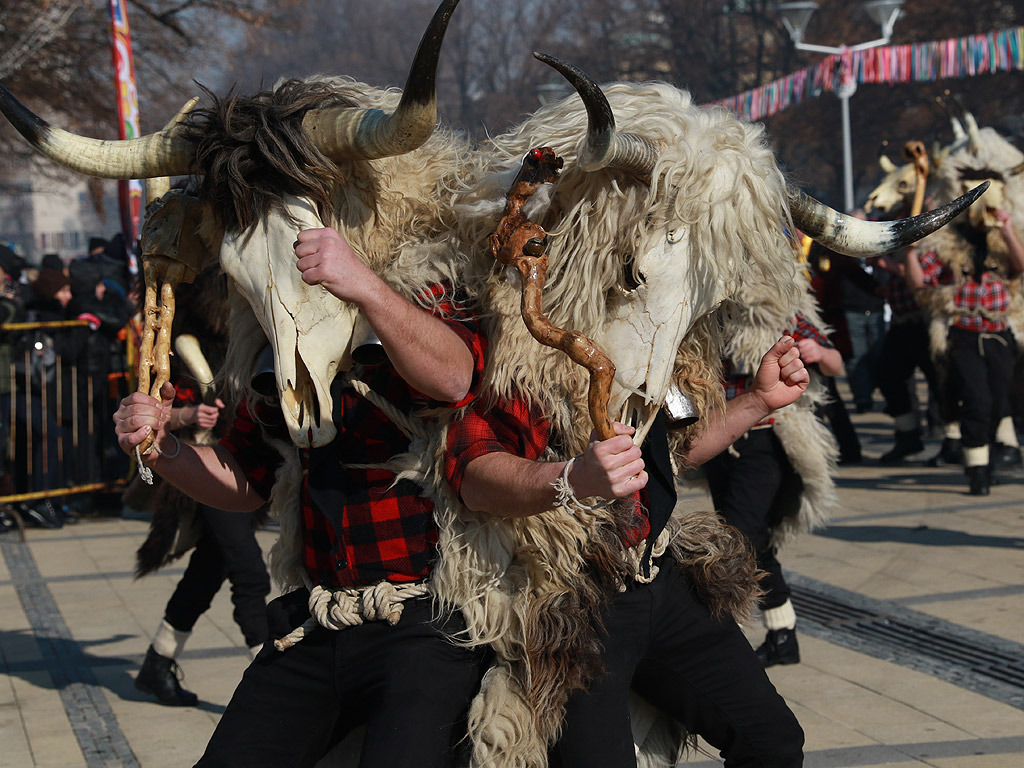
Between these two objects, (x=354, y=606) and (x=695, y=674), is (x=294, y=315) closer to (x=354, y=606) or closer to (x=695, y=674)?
(x=354, y=606)

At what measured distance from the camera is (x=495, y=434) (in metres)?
2.29

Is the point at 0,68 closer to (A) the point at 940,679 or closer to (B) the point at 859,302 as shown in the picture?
(B) the point at 859,302

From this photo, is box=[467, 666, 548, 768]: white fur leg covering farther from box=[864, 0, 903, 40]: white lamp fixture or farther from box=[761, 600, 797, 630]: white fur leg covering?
box=[864, 0, 903, 40]: white lamp fixture

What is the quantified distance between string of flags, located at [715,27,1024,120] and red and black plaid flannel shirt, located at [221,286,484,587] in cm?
1317

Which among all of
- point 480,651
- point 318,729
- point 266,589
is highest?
point 480,651

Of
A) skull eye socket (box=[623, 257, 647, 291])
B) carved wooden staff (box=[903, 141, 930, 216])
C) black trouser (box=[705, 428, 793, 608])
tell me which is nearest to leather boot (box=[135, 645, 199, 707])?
black trouser (box=[705, 428, 793, 608])

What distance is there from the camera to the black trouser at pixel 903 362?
9570 millimetres

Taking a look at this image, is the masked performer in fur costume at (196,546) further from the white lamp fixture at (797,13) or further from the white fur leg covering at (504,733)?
the white lamp fixture at (797,13)

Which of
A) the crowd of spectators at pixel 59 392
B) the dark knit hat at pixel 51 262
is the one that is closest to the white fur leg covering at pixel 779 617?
the crowd of spectators at pixel 59 392

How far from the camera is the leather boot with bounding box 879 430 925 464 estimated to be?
9.86m

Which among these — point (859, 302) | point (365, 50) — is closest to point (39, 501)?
point (859, 302)

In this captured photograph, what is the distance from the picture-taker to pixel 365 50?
42250 mm

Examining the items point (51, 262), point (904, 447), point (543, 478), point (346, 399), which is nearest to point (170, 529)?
point (346, 399)

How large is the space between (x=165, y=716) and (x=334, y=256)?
10.6 ft
